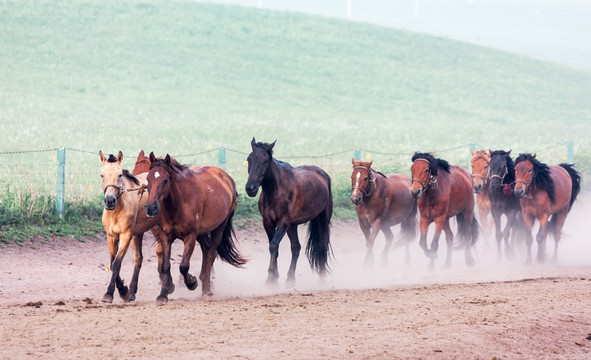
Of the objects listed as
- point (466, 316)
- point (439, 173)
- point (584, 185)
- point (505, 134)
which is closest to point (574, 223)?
point (584, 185)

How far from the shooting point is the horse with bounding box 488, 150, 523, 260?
15.8 metres

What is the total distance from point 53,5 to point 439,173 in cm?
4596

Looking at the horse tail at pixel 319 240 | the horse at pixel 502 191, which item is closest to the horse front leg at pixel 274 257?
the horse tail at pixel 319 240

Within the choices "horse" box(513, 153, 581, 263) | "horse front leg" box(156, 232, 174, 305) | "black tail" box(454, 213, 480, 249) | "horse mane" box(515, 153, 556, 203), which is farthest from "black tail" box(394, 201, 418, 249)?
"horse front leg" box(156, 232, 174, 305)

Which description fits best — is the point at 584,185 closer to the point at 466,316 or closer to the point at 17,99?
the point at 466,316

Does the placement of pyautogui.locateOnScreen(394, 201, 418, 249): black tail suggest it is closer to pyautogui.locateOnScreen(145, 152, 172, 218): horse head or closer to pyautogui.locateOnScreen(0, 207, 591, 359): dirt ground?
pyautogui.locateOnScreen(0, 207, 591, 359): dirt ground

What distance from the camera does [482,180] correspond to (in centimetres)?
1612

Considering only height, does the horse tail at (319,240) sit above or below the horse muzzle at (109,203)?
below

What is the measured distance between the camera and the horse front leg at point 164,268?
1026 centimetres

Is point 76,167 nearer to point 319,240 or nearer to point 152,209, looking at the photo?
point 319,240

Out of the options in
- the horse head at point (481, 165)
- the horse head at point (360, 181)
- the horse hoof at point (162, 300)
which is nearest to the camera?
the horse hoof at point (162, 300)

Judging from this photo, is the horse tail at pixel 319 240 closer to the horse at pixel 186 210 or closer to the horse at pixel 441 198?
the horse at pixel 441 198

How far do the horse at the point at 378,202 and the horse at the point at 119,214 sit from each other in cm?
431

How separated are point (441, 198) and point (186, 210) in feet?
18.4
